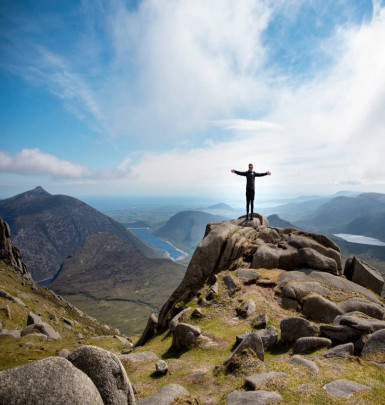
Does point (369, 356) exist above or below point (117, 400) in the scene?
below

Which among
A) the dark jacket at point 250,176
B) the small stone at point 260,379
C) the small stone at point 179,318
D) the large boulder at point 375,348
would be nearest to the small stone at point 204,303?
the small stone at point 179,318

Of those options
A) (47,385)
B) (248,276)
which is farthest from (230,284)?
(47,385)

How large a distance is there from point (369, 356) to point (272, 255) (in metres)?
20.2

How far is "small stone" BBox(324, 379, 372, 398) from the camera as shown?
11.0m

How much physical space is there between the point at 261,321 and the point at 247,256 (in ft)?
48.0

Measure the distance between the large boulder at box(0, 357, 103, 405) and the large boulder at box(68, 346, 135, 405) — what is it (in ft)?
3.93

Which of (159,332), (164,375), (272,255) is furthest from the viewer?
(272,255)

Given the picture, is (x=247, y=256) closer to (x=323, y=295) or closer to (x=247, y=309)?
(x=323, y=295)

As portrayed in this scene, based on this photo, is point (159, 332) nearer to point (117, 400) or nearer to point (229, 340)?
point (229, 340)

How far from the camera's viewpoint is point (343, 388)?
1138 cm

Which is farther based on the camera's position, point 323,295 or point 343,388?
point 323,295

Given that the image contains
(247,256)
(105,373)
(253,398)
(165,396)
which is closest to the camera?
(105,373)

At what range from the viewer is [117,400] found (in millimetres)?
9836

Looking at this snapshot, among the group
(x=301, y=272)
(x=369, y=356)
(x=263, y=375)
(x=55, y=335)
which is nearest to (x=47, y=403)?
(x=263, y=375)
